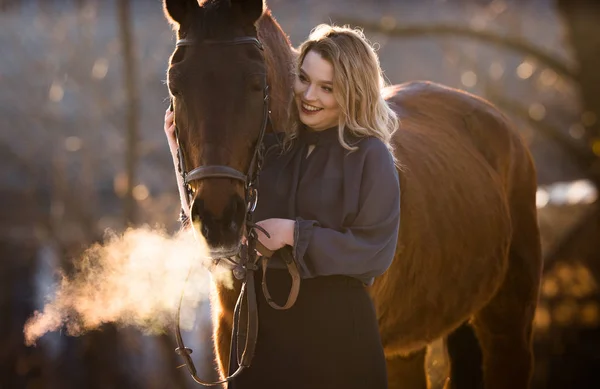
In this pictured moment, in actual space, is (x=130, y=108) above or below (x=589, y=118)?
below

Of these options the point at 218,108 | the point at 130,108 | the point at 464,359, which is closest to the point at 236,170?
Result: the point at 218,108

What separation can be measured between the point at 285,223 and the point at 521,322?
A: 2797 millimetres

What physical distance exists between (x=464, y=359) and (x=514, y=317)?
1.35 feet

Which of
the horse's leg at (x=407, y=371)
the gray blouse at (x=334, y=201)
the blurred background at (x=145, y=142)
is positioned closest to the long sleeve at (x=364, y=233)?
the gray blouse at (x=334, y=201)

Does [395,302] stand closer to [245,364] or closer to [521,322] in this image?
[245,364]

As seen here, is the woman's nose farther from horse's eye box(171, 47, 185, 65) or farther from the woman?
horse's eye box(171, 47, 185, 65)

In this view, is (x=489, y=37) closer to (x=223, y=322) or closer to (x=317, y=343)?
(x=223, y=322)

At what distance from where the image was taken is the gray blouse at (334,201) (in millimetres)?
2355

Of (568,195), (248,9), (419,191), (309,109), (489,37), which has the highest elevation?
(248,9)

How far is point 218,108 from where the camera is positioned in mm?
2287

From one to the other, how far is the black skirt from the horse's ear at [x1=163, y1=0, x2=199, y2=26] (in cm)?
96

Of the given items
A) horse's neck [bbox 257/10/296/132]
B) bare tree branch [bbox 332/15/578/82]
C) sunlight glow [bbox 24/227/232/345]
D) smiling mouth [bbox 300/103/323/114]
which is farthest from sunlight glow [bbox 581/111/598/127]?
smiling mouth [bbox 300/103/323/114]

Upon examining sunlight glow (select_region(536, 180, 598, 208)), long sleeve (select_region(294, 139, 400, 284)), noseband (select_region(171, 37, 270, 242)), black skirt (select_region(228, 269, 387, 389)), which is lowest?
sunlight glow (select_region(536, 180, 598, 208))

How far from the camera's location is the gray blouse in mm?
2355
